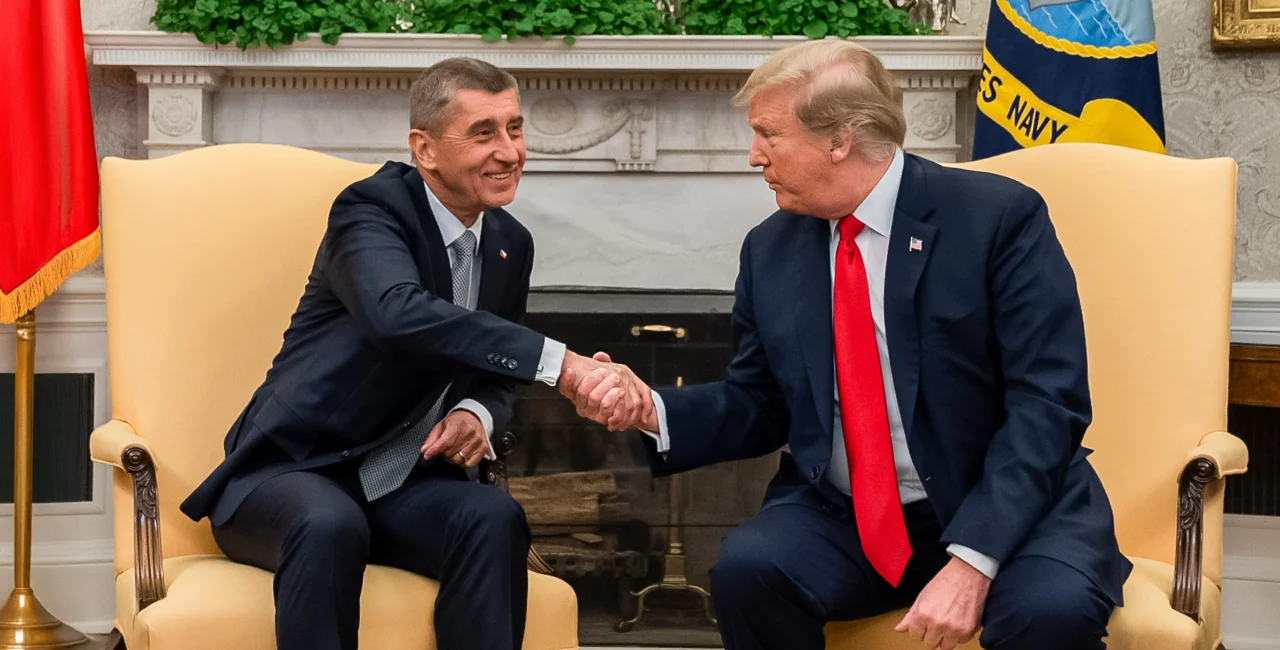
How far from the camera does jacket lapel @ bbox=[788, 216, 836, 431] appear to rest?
1.99 meters

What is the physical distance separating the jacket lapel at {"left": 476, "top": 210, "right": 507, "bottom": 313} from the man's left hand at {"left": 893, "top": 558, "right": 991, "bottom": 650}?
97cm

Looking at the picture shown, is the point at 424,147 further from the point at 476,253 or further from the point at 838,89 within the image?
the point at 838,89

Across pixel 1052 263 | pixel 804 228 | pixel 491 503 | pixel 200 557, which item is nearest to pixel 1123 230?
pixel 1052 263

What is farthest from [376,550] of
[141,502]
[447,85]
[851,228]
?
[851,228]

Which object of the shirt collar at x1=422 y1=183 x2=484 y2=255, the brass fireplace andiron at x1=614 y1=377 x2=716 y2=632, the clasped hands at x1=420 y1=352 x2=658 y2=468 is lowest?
the brass fireplace andiron at x1=614 y1=377 x2=716 y2=632

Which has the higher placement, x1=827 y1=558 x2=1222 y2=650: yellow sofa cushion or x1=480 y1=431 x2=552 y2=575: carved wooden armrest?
x1=480 y1=431 x2=552 y2=575: carved wooden armrest

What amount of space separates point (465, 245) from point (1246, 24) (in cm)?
232

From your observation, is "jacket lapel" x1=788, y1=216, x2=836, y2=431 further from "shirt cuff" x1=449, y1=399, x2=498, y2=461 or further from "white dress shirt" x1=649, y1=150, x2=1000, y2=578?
"shirt cuff" x1=449, y1=399, x2=498, y2=461

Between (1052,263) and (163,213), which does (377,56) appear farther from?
(1052,263)

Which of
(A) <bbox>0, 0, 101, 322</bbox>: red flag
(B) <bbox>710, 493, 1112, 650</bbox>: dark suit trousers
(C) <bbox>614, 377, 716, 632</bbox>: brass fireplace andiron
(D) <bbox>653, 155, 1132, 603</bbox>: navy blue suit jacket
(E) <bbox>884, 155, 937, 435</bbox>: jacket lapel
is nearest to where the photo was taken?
(B) <bbox>710, 493, 1112, 650</bbox>: dark suit trousers

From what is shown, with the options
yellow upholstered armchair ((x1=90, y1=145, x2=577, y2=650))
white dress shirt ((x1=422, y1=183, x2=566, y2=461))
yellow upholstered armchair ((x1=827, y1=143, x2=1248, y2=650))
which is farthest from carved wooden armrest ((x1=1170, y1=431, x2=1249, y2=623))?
white dress shirt ((x1=422, y1=183, x2=566, y2=461))

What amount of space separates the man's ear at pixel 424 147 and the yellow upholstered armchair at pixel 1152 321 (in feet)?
3.82

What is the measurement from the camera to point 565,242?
3.67 metres

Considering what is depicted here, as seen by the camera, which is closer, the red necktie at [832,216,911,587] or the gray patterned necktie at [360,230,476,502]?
the red necktie at [832,216,911,587]
